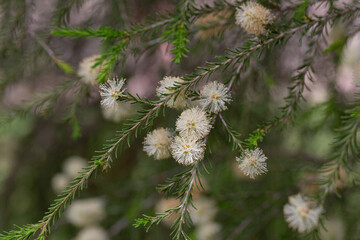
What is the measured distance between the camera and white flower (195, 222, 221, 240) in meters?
1.60

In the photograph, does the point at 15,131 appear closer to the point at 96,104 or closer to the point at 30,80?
the point at 30,80

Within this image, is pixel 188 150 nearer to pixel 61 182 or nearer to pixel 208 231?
pixel 208 231

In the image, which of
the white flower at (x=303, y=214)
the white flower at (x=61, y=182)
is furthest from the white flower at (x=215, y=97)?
the white flower at (x=61, y=182)

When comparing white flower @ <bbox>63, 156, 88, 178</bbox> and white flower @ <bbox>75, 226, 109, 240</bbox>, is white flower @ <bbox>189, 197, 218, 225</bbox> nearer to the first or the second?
white flower @ <bbox>75, 226, 109, 240</bbox>

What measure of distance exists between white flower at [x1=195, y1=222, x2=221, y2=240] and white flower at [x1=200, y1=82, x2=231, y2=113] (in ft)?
3.11

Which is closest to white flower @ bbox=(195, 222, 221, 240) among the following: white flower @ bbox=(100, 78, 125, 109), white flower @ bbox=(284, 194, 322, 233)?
white flower @ bbox=(284, 194, 322, 233)

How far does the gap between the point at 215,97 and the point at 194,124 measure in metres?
0.09

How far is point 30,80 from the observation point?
6.52 feet

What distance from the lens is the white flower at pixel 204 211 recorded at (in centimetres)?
166

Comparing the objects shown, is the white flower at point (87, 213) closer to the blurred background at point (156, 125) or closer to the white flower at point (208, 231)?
the blurred background at point (156, 125)

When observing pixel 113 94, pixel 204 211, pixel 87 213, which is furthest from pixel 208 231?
pixel 113 94

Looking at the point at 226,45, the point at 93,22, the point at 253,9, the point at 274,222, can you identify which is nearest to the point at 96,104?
the point at 93,22

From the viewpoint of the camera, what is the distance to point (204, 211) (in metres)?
1.67

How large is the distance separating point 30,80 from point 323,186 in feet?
5.58
